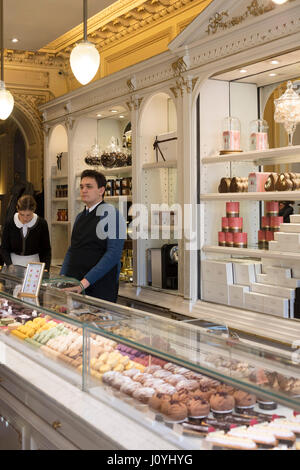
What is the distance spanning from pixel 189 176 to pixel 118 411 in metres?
2.88

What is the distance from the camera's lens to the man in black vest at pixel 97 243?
351cm

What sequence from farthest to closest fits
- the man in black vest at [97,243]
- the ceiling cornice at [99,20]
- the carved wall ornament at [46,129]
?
the carved wall ornament at [46,129] < the ceiling cornice at [99,20] < the man in black vest at [97,243]

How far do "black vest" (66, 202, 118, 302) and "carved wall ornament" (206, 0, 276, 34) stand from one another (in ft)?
5.10

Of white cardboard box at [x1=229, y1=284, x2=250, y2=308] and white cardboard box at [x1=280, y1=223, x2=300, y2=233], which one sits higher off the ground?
white cardboard box at [x1=280, y1=223, x2=300, y2=233]

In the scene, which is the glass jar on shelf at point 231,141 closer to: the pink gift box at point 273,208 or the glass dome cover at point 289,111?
A: the glass dome cover at point 289,111

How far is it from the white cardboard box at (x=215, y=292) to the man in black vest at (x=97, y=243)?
94 cm

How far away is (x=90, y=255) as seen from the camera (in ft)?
12.1

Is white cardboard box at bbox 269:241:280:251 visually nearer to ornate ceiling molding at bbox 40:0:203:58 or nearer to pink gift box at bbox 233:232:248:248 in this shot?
pink gift box at bbox 233:232:248:248

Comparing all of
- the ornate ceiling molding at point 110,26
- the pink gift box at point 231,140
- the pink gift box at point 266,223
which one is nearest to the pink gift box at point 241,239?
the pink gift box at point 266,223

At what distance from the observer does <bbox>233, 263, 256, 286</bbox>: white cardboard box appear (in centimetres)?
409

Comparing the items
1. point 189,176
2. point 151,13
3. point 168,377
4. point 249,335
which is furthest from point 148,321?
point 151,13

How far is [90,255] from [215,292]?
112cm

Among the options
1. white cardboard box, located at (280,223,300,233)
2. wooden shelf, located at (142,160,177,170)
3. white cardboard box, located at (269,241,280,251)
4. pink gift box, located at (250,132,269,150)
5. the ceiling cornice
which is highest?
the ceiling cornice

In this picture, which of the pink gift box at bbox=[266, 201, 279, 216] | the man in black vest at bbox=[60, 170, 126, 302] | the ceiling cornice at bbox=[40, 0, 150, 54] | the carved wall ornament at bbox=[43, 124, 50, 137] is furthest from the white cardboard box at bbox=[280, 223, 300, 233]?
the carved wall ornament at bbox=[43, 124, 50, 137]
